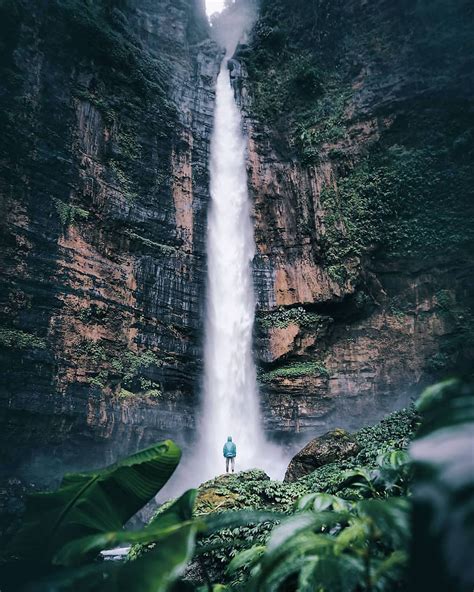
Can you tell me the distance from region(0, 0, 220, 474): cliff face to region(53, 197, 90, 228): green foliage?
0.05m

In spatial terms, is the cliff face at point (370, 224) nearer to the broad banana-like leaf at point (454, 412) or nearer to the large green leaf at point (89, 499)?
the large green leaf at point (89, 499)

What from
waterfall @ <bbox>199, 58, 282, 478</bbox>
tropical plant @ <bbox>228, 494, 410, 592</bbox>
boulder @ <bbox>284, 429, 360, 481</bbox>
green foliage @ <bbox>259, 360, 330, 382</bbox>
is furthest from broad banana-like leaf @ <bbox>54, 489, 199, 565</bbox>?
green foliage @ <bbox>259, 360, 330, 382</bbox>

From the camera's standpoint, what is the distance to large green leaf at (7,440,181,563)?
1.57m

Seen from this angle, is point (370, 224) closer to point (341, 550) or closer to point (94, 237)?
point (94, 237)

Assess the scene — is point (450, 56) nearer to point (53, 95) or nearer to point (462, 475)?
point (53, 95)

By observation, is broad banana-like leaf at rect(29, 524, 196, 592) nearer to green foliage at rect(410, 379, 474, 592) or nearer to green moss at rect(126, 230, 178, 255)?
green foliage at rect(410, 379, 474, 592)

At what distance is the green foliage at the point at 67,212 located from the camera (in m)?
13.2

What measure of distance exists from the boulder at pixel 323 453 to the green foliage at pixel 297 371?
6.54 meters

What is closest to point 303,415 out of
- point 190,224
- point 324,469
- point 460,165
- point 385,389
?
point 385,389

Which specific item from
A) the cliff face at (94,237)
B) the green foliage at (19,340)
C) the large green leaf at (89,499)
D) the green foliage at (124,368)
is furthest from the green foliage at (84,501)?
the green foliage at (124,368)

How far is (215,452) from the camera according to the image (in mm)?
14453

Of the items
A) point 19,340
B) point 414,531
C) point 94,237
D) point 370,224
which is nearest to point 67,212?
point 94,237

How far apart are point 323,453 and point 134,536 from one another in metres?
7.90

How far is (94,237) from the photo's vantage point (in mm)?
14078
